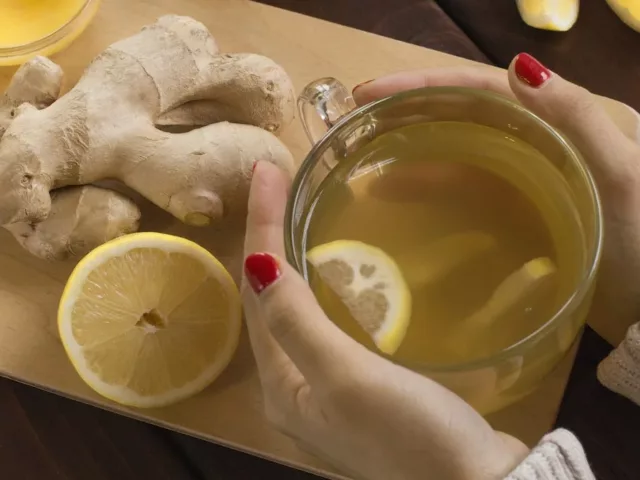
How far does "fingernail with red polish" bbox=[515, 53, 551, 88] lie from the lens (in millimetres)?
623

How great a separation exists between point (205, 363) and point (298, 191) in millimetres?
176

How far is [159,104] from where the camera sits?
2.43 feet

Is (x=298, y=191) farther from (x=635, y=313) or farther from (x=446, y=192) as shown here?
(x=635, y=313)

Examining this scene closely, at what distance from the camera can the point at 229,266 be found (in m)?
0.72

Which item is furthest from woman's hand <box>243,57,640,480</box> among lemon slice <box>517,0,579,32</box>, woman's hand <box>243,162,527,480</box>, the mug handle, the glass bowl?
the glass bowl

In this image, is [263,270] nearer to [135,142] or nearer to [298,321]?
[298,321]

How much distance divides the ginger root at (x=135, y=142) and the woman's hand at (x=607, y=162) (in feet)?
0.75

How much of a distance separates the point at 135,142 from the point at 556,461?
45 cm

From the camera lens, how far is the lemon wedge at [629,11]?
81 cm

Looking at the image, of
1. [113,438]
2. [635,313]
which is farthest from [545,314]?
[113,438]

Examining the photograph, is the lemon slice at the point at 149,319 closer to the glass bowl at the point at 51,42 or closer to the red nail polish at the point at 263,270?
the red nail polish at the point at 263,270

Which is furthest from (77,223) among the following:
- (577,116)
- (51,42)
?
(577,116)

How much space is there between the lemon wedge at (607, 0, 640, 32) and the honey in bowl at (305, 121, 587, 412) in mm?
282

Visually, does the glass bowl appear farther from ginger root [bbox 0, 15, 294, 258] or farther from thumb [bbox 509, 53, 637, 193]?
thumb [bbox 509, 53, 637, 193]
